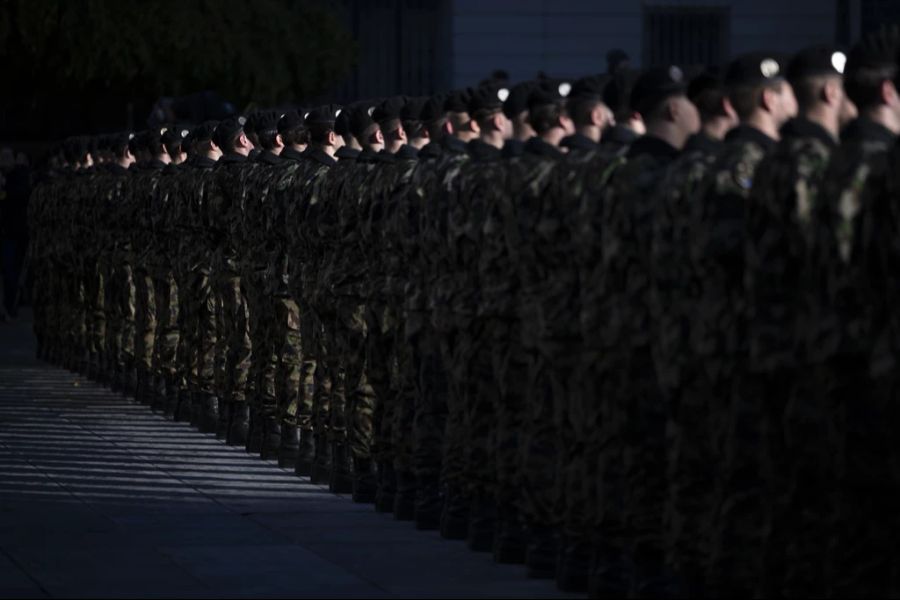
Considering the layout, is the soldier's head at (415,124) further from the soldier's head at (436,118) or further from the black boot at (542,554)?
the black boot at (542,554)

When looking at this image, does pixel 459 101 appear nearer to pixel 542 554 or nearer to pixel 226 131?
pixel 542 554

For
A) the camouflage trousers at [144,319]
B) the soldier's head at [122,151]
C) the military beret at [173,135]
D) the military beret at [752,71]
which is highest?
the military beret at [752,71]

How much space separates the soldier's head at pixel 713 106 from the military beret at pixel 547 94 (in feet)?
4.77

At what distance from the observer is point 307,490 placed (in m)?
13.3

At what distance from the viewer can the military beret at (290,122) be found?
15.1 meters

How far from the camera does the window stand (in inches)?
1433

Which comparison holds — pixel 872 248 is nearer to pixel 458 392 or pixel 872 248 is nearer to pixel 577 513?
pixel 577 513

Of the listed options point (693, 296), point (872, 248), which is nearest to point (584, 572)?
point (693, 296)

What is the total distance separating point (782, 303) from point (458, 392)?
3117 mm

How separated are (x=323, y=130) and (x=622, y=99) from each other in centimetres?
462

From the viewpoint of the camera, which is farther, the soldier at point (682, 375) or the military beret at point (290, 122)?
the military beret at point (290, 122)

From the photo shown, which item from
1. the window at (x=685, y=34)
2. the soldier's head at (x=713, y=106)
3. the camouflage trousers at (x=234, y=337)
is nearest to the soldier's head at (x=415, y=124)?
the camouflage trousers at (x=234, y=337)

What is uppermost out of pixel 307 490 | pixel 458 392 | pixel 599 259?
pixel 599 259

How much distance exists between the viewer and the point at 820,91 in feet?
26.9
